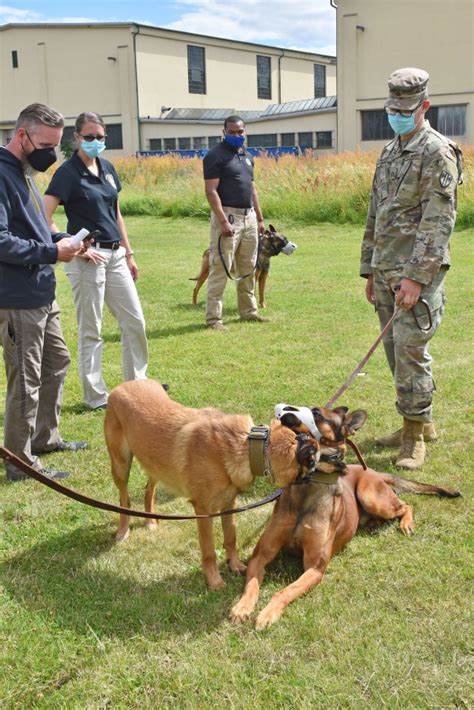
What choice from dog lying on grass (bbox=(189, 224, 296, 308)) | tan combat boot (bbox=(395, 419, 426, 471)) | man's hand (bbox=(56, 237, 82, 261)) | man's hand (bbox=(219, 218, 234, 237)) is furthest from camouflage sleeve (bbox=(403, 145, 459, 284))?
dog lying on grass (bbox=(189, 224, 296, 308))

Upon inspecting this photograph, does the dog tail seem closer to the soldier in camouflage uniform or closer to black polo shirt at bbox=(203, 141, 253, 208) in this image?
the soldier in camouflage uniform

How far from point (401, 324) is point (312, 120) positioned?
35229 millimetres

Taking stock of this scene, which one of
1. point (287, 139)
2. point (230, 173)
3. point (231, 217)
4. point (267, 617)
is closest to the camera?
point (267, 617)

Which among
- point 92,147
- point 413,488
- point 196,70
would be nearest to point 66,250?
point 92,147

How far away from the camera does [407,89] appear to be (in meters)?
4.39

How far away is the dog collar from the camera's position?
3.19 meters

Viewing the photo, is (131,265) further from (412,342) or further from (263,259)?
(263,259)

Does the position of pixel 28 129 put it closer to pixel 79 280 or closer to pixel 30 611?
pixel 79 280

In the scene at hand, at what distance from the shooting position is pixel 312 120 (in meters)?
37.4

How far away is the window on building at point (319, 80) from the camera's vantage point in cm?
5534

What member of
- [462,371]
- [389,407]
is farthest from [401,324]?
[462,371]

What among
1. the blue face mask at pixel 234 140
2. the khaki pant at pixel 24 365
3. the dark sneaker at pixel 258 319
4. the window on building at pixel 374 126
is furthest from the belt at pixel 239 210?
the window on building at pixel 374 126

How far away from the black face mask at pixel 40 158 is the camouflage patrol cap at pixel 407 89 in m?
2.30

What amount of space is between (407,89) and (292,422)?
2536 millimetres
